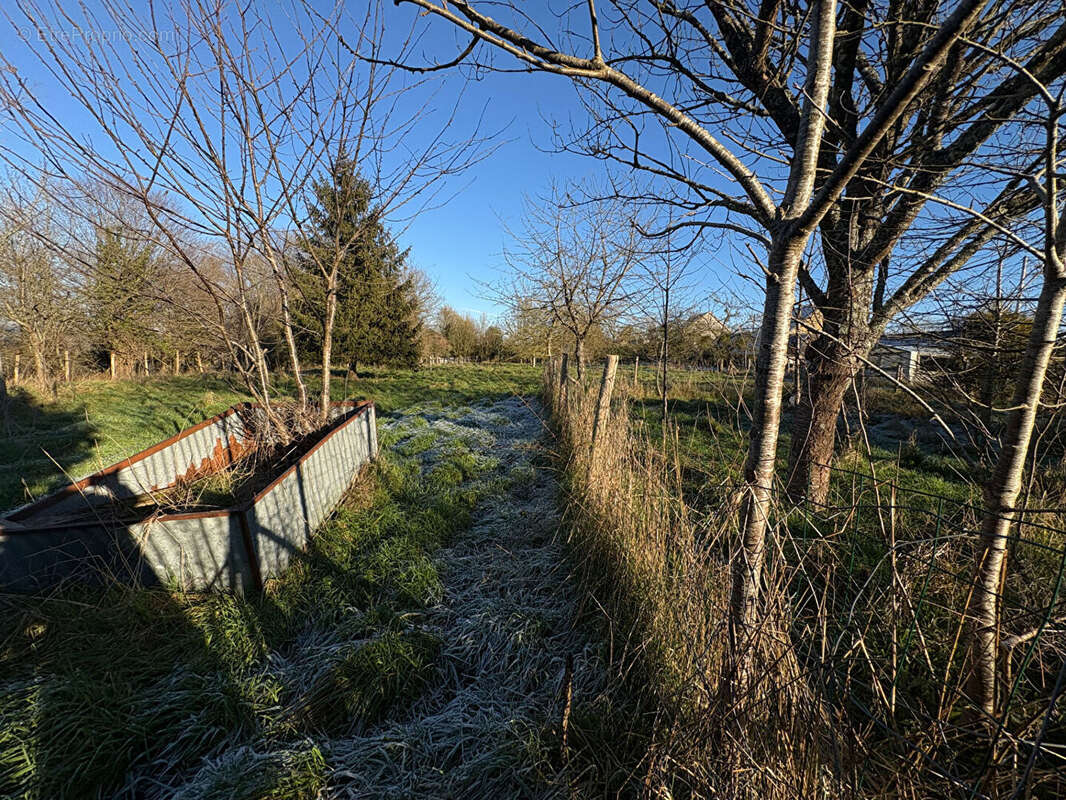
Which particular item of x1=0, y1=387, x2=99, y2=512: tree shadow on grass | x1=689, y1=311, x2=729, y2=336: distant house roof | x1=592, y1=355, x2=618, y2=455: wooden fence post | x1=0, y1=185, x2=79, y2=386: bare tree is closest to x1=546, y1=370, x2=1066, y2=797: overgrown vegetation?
x1=592, y1=355, x2=618, y2=455: wooden fence post

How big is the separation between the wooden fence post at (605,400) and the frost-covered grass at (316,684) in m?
1.29

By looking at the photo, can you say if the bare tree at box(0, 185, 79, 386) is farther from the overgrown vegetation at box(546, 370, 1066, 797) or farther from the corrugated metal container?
the overgrown vegetation at box(546, 370, 1066, 797)

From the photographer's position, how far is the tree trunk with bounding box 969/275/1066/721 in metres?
1.18

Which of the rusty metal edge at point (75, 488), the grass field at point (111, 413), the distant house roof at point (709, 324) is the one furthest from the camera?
the grass field at point (111, 413)

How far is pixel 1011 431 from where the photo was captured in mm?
1258

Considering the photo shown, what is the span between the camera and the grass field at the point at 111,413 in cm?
521

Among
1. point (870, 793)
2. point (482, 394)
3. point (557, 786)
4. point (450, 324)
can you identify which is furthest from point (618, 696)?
point (450, 324)

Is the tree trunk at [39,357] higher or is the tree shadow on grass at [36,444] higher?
the tree trunk at [39,357]

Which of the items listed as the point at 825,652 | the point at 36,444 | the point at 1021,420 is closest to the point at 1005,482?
the point at 1021,420

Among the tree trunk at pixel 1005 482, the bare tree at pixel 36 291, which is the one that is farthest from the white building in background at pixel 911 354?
the bare tree at pixel 36 291

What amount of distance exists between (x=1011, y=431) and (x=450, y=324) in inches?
1139

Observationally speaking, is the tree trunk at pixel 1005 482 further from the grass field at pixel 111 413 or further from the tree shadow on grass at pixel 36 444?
the tree shadow on grass at pixel 36 444

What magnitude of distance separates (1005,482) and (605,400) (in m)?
2.98

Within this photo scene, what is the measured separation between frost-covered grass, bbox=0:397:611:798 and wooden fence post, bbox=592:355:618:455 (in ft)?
4.25
